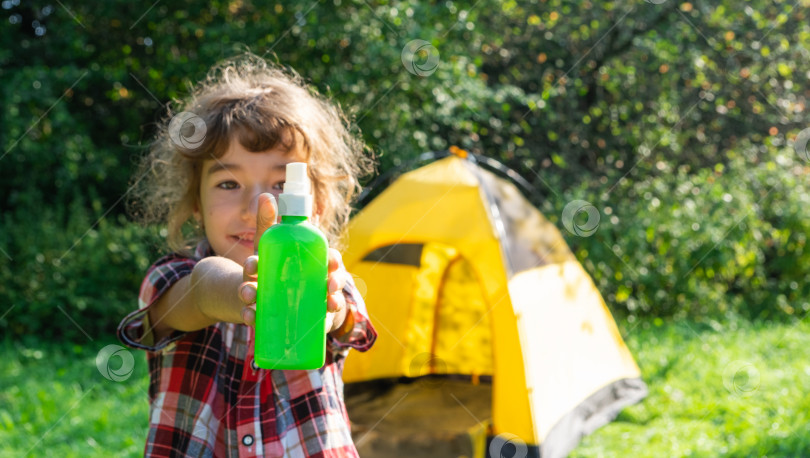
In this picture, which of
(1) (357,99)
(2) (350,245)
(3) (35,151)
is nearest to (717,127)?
(1) (357,99)

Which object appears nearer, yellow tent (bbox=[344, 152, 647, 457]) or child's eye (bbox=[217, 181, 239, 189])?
child's eye (bbox=[217, 181, 239, 189])

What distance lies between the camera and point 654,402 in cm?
363

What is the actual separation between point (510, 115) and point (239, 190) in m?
5.17

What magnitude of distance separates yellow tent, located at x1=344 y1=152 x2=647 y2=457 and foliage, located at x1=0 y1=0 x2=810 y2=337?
45.6 inches

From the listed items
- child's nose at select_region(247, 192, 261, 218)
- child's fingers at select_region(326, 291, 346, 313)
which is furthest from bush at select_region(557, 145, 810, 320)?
child's fingers at select_region(326, 291, 346, 313)

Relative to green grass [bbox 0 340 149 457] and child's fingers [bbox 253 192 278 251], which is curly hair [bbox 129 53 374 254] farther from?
green grass [bbox 0 340 149 457]

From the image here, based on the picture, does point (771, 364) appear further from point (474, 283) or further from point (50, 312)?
point (50, 312)

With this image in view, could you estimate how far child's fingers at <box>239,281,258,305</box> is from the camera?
3.11 ft

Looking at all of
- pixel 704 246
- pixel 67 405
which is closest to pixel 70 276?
pixel 67 405

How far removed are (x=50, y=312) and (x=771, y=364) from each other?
438 centimetres

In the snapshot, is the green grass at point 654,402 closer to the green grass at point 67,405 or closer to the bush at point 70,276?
the green grass at point 67,405

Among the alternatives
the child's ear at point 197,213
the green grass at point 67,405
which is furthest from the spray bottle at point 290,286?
the green grass at point 67,405

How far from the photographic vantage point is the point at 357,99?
195 inches

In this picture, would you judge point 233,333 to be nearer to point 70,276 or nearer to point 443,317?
point 443,317
